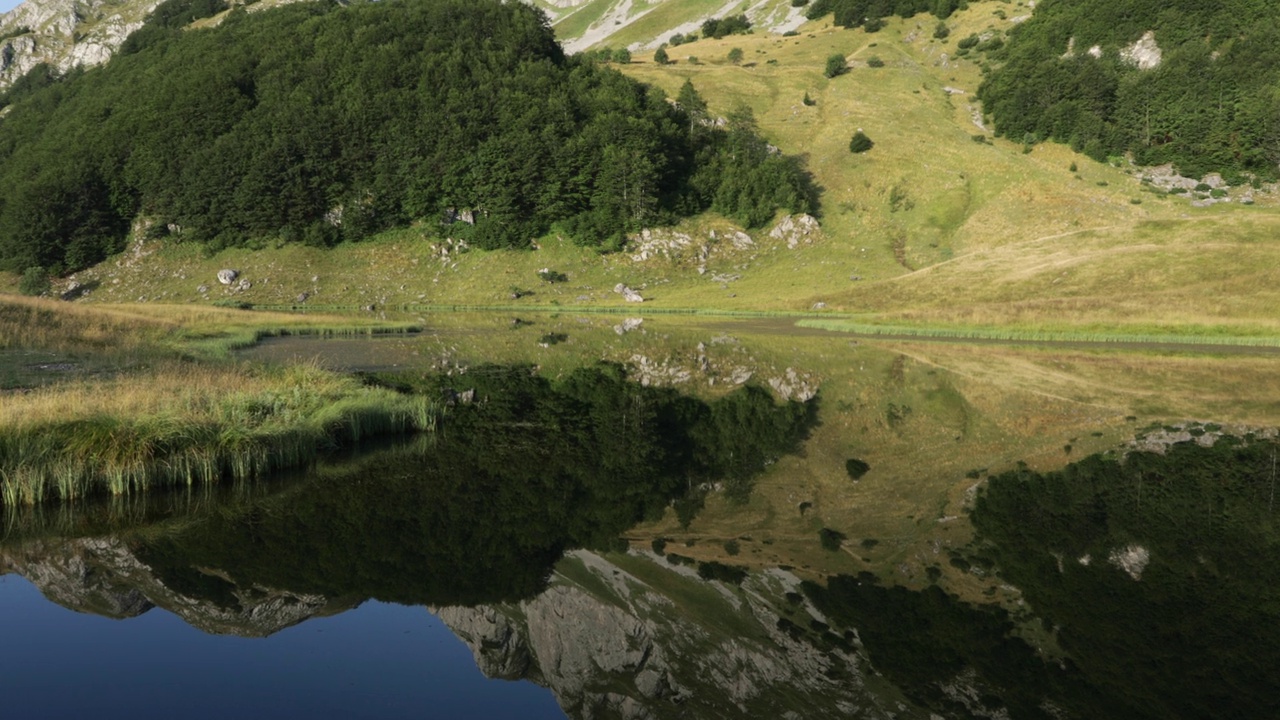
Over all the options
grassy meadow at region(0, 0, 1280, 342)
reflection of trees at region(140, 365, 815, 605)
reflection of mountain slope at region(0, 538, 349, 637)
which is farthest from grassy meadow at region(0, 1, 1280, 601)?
reflection of mountain slope at region(0, 538, 349, 637)

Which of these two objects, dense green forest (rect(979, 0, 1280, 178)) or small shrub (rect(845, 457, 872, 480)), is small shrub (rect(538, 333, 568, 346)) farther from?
dense green forest (rect(979, 0, 1280, 178))

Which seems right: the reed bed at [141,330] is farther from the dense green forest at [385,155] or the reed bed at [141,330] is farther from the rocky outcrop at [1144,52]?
the rocky outcrop at [1144,52]

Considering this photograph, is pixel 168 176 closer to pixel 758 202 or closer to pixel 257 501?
pixel 758 202

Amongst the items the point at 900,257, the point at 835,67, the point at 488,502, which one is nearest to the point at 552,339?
the point at 488,502

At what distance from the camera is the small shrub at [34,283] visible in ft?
296

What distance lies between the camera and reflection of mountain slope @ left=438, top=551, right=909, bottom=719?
9039mm

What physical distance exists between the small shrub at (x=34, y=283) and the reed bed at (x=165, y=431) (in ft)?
297

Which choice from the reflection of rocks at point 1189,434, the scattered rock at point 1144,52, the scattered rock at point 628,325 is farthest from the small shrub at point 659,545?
the scattered rock at point 1144,52

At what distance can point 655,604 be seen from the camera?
37.8 ft

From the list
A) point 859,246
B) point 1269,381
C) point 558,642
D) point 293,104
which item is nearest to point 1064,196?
point 859,246

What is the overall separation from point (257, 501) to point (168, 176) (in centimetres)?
11337

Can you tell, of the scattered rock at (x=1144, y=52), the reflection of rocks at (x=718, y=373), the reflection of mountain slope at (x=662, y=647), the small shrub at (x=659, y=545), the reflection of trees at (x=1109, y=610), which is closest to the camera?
the reflection of trees at (x=1109, y=610)

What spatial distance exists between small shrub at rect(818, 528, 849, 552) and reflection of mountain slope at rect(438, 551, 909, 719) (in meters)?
1.69

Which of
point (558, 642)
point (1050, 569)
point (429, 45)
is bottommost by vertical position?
point (1050, 569)
